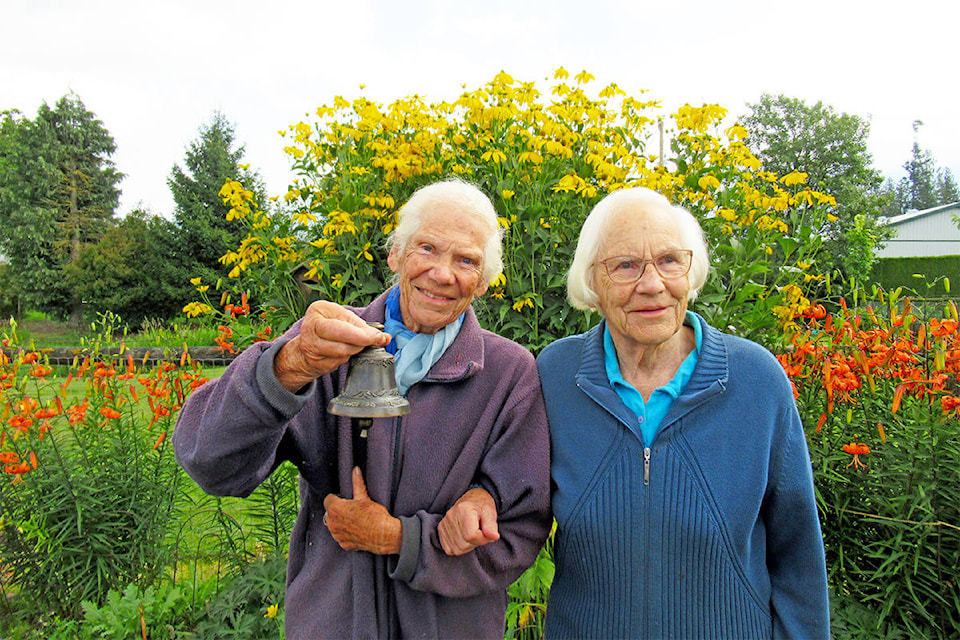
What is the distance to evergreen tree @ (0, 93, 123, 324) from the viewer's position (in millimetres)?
21438

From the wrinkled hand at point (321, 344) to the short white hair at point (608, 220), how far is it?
2.02 feet

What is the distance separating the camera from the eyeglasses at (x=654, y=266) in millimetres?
1455

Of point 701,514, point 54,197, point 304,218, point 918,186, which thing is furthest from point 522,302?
point 918,186

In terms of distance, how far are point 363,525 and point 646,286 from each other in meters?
0.87

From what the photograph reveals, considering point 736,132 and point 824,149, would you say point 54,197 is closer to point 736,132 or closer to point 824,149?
point 736,132

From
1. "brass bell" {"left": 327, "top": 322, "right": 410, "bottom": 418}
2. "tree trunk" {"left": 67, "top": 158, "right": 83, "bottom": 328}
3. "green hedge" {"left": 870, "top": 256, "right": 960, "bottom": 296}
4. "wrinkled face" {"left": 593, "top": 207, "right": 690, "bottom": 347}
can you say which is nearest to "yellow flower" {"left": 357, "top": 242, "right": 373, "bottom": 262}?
"wrinkled face" {"left": 593, "top": 207, "right": 690, "bottom": 347}

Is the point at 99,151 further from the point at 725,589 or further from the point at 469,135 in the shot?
the point at 725,589

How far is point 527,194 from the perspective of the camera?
3.26m

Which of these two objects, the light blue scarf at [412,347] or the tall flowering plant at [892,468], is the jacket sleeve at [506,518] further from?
the tall flowering plant at [892,468]

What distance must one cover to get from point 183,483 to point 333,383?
1715 mm

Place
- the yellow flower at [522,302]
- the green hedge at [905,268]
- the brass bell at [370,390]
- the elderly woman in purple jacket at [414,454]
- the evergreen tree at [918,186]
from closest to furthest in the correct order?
the brass bell at [370,390] < the elderly woman in purple jacket at [414,454] < the yellow flower at [522,302] < the green hedge at [905,268] < the evergreen tree at [918,186]

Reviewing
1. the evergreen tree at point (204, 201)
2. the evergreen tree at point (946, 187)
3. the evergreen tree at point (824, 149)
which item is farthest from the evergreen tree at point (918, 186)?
the evergreen tree at point (204, 201)

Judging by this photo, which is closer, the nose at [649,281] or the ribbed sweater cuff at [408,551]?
the ribbed sweater cuff at [408,551]

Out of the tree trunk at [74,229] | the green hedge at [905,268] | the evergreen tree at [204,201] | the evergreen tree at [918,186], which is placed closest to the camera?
the evergreen tree at [204,201]
